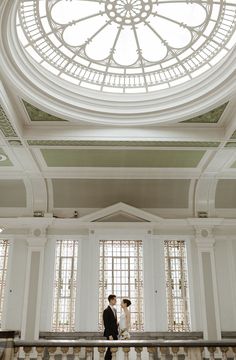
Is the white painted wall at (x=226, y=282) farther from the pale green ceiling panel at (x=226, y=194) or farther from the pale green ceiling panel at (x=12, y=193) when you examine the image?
the pale green ceiling panel at (x=12, y=193)

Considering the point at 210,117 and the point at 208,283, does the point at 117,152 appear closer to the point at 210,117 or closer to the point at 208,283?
the point at 210,117

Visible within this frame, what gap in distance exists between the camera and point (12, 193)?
524 inches

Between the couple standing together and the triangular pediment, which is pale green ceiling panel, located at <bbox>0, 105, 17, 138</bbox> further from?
the couple standing together

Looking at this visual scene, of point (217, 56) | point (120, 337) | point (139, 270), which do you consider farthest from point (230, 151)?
point (120, 337)

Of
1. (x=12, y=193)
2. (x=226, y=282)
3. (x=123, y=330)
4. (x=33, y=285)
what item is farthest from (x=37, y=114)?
(x=226, y=282)

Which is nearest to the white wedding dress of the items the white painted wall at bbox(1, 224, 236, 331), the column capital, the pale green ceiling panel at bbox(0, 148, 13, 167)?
the white painted wall at bbox(1, 224, 236, 331)

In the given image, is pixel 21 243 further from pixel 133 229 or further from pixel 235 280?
pixel 235 280

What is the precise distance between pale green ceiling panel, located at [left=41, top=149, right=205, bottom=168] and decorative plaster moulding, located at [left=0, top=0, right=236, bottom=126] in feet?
5.19

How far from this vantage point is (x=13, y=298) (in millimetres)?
12578

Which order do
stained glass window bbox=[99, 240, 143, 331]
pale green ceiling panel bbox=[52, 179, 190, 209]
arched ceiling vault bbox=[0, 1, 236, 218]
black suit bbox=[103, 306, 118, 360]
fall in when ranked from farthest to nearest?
pale green ceiling panel bbox=[52, 179, 190, 209] < stained glass window bbox=[99, 240, 143, 331] < arched ceiling vault bbox=[0, 1, 236, 218] < black suit bbox=[103, 306, 118, 360]

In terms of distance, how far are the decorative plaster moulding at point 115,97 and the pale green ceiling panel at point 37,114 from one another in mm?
247

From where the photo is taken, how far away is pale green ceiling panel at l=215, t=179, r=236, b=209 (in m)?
13.1

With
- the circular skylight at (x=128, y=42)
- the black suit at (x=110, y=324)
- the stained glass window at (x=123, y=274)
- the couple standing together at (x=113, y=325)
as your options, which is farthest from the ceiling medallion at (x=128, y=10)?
the stained glass window at (x=123, y=274)

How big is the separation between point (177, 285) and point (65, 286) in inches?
146
